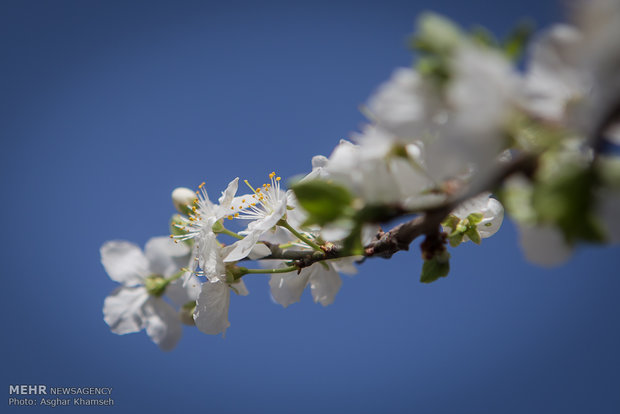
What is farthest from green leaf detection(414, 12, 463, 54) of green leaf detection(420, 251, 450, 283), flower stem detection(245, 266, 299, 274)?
flower stem detection(245, 266, 299, 274)

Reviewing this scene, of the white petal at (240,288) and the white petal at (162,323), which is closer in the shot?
the white petal at (240,288)

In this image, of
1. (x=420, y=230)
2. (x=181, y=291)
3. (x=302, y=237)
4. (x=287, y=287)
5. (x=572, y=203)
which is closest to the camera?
(x=572, y=203)

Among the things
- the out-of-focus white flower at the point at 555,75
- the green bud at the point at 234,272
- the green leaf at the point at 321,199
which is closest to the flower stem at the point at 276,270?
the green bud at the point at 234,272

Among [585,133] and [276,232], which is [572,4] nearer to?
[585,133]

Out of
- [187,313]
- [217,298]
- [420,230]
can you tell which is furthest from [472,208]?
[187,313]

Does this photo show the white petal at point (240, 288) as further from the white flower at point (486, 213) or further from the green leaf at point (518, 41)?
the green leaf at point (518, 41)

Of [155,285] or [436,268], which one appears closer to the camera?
[436,268]

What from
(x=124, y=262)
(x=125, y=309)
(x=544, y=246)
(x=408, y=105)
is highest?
(x=124, y=262)

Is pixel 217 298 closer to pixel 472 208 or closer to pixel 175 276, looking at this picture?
pixel 175 276
